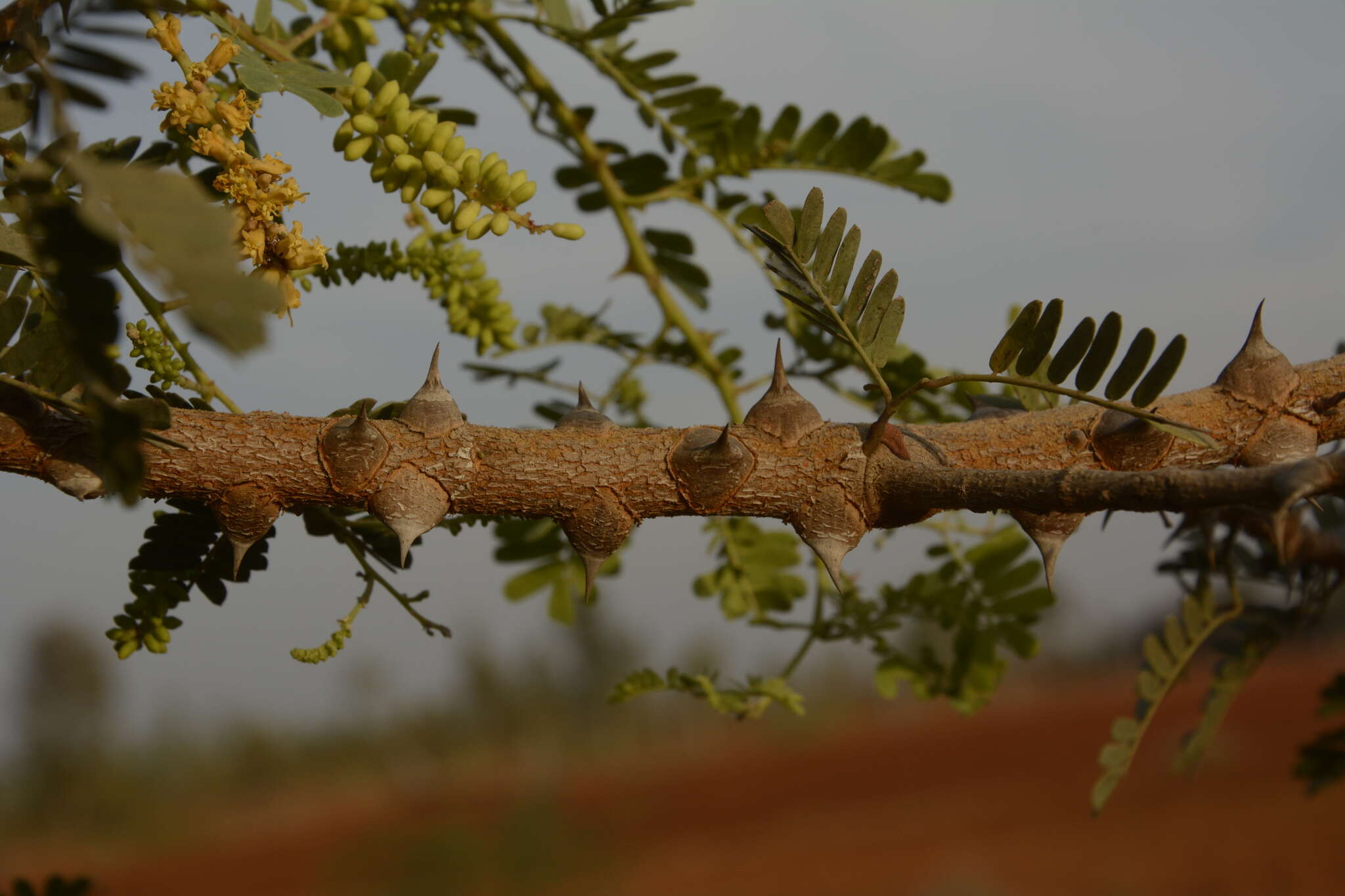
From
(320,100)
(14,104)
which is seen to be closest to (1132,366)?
(320,100)

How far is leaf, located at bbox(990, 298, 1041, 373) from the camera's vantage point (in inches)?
33.2

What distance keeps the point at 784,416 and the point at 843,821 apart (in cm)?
1666

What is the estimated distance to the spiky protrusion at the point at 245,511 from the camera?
806 millimetres

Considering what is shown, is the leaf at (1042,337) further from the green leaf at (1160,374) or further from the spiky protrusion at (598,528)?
the spiky protrusion at (598,528)

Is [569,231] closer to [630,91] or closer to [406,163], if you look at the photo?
[406,163]

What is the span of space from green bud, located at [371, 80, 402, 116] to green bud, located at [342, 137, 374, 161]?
3 cm

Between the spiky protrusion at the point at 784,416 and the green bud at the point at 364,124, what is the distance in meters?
0.41

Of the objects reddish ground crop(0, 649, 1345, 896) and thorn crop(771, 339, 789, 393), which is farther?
reddish ground crop(0, 649, 1345, 896)

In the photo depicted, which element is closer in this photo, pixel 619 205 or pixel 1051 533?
pixel 1051 533

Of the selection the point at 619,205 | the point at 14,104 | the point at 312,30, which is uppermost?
the point at 619,205

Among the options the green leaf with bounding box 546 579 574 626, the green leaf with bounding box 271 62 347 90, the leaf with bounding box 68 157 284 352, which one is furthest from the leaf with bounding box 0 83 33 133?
the green leaf with bounding box 546 579 574 626

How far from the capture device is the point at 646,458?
84 centimetres

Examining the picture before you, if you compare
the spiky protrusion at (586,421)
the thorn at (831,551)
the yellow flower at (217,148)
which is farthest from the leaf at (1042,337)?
the yellow flower at (217,148)

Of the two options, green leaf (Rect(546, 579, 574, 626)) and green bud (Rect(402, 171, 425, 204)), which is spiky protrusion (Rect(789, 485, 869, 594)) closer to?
green bud (Rect(402, 171, 425, 204))
